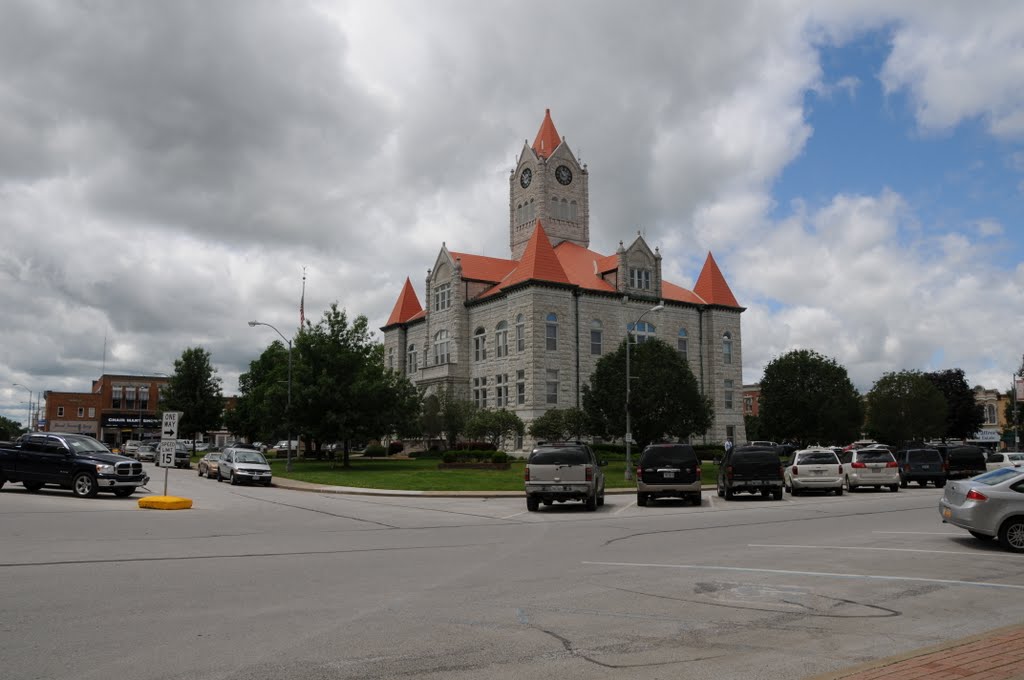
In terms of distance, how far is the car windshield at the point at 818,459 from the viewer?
28750 mm

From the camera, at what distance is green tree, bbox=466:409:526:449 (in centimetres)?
5297

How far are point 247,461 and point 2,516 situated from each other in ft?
61.6

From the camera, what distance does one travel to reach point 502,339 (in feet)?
212

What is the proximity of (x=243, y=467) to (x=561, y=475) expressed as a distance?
62.1 feet

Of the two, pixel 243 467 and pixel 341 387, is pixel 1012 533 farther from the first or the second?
pixel 341 387

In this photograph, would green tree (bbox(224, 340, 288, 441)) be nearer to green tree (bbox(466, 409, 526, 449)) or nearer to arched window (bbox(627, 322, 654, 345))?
green tree (bbox(466, 409, 526, 449))

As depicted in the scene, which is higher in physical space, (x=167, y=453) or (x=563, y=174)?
(x=563, y=174)

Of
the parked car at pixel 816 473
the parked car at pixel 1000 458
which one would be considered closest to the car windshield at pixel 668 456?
the parked car at pixel 816 473

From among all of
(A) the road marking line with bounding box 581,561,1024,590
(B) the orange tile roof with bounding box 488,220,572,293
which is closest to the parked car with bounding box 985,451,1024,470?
(B) the orange tile roof with bounding box 488,220,572,293

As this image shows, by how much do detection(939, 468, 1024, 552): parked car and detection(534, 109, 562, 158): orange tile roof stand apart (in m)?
62.3

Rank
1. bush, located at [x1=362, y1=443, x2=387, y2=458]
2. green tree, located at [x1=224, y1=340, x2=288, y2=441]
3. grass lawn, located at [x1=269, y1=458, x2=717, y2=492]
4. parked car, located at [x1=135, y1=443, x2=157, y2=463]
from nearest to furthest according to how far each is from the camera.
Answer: grass lawn, located at [x1=269, y1=458, x2=717, y2=492], green tree, located at [x1=224, y1=340, x2=288, y2=441], parked car, located at [x1=135, y1=443, x2=157, y2=463], bush, located at [x1=362, y1=443, x2=387, y2=458]

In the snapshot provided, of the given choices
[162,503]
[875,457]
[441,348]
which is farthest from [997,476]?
[441,348]

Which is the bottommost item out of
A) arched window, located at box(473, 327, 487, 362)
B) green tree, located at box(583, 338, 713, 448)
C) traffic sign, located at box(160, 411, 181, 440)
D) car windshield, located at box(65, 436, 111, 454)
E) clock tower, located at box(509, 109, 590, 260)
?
car windshield, located at box(65, 436, 111, 454)

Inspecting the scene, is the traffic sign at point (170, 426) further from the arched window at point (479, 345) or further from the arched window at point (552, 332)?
the arched window at point (479, 345)
